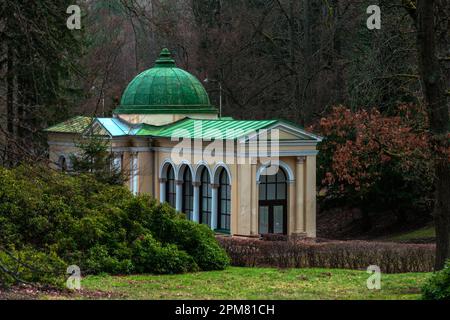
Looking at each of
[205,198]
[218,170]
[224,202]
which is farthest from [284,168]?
[205,198]

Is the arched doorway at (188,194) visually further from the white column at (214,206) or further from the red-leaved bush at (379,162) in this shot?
the red-leaved bush at (379,162)

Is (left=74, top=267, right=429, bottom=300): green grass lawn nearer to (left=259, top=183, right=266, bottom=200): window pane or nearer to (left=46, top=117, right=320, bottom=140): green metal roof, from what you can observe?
(left=46, top=117, right=320, bottom=140): green metal roof

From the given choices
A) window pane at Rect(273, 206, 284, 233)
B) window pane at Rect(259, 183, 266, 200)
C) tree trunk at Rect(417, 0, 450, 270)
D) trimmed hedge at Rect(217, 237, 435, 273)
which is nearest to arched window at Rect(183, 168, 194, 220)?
window pane at Rect(259, 183, 266, 200)

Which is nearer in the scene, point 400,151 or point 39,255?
point 39,255

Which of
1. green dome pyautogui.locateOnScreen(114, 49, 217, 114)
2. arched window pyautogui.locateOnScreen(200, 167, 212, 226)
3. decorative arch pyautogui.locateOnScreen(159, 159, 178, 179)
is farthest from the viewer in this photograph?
green dome pyautogui.locateOnScreen(114, 49, 217, 114)

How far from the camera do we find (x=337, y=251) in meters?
24.7

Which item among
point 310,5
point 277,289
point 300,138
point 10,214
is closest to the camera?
point 277,289

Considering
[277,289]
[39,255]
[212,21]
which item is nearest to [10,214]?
[39,255]

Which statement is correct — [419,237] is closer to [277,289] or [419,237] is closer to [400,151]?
[400,151]

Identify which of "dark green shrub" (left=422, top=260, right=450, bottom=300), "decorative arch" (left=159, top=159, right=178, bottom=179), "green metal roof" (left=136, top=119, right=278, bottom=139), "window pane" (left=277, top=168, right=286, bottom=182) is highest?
"green metal roof" (left=136, top=119, right=278, bottom=139)

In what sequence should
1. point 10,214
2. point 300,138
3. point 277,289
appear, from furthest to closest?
point 300,138 → point 10,214 → point 277,289

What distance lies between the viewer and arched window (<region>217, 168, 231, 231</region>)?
37625 mm

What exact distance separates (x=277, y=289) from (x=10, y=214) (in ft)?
23.0

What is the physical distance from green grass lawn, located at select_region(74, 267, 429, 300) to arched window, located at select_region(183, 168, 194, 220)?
17658 mm
